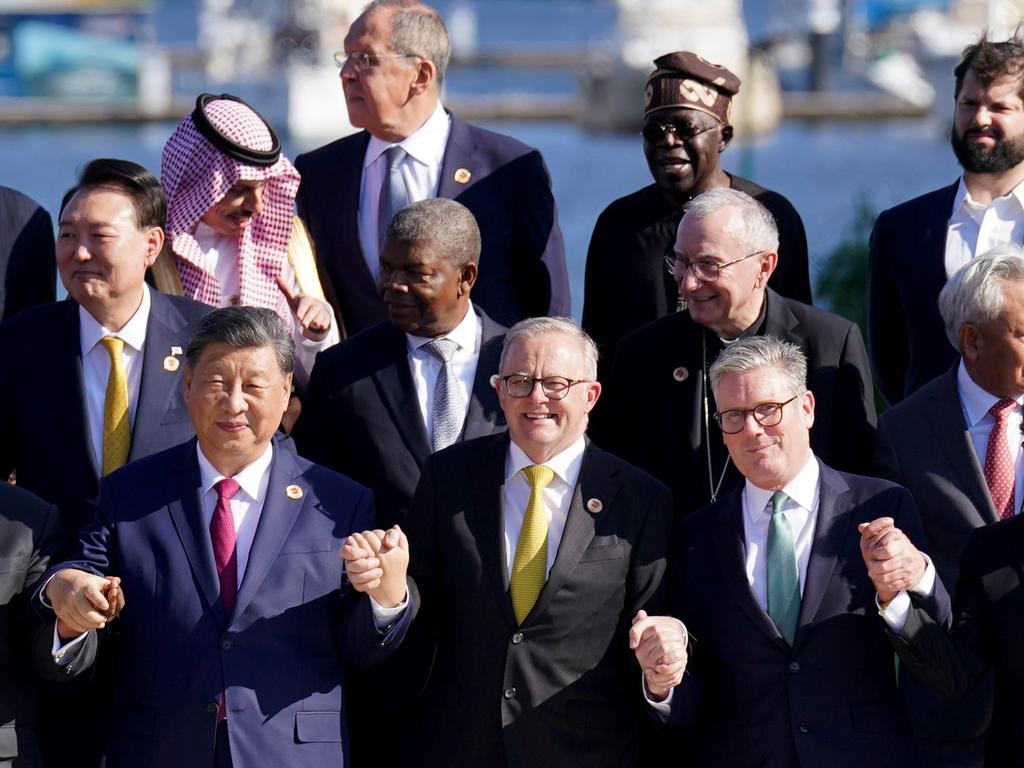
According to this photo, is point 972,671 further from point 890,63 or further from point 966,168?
point 890,63

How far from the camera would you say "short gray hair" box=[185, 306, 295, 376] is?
15.4 ft

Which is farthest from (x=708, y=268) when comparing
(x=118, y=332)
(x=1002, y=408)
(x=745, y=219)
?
(x=118, y=332)

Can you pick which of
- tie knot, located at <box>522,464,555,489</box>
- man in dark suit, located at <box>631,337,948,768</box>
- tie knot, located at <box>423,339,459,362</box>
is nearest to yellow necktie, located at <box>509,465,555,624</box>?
tie knot, located at <box>522,464,555,489</box>

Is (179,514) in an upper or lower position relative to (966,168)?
lower

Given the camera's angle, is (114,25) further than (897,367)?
Yes

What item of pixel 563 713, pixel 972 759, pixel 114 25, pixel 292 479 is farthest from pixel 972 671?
pixel 114 25

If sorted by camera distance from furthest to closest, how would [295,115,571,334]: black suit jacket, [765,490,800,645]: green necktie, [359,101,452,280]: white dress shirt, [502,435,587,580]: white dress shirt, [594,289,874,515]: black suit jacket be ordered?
1. [359,101,452,280]: white dress shirt
2. [295,115,571,334]: black suit jacket
3. [594,289,874,515]: black suit jacket
4. [502,435,587,580]: white dress shirt
5. [765,490,800,645]: green necktie

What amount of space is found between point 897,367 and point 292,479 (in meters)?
2.43

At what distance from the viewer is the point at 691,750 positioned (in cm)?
475

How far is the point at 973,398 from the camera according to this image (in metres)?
5.28

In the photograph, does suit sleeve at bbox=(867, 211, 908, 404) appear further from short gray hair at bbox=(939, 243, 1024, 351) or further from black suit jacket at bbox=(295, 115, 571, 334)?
black suit jacket at bbox=(295, 115, 571, 334)

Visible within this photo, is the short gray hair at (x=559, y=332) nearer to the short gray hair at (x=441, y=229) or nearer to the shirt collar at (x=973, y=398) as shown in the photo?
the short gray hair at (x=441, y=229)

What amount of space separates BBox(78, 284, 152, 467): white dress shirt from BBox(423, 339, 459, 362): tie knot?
0.81 metres

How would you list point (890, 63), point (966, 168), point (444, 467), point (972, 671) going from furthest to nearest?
point (890, 63) → point (966, 168) → point (444, 467) → point (972, 671)
